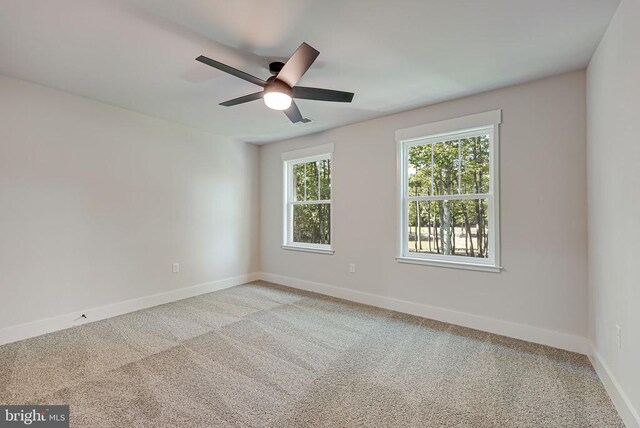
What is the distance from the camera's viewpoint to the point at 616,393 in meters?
1.83

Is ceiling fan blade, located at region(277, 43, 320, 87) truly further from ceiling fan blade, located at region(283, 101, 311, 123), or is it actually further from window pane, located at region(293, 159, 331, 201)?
window pane, located at region(293, 159, 331, 201)

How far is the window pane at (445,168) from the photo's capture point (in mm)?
3330

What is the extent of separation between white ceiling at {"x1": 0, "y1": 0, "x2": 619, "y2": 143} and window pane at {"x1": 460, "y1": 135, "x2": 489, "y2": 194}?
21.2 inches

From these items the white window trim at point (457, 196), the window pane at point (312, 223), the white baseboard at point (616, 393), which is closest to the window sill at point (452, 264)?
the white window trim at point (457, 196)

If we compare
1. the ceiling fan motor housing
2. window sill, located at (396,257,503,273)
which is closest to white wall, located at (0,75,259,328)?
the ceiling fan motor housing

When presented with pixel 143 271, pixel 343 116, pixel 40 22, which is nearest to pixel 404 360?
pixel 343 116

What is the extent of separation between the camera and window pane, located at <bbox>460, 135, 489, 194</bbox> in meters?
3.12

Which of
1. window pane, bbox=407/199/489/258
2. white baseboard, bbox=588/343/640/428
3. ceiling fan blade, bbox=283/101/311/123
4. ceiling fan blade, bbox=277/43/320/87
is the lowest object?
white baseboard, bbox=588/343/640/428

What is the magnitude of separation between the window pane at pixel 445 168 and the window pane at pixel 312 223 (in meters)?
1.65

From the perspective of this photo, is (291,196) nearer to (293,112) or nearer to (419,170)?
(419,170)

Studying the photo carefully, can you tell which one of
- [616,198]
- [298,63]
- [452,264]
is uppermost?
[298,63]

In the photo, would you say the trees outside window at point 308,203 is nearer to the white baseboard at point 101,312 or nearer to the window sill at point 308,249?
the window sill at point 308,249

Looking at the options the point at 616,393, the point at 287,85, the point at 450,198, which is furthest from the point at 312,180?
the point at 616,393

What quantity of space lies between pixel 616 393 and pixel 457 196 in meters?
1.98
